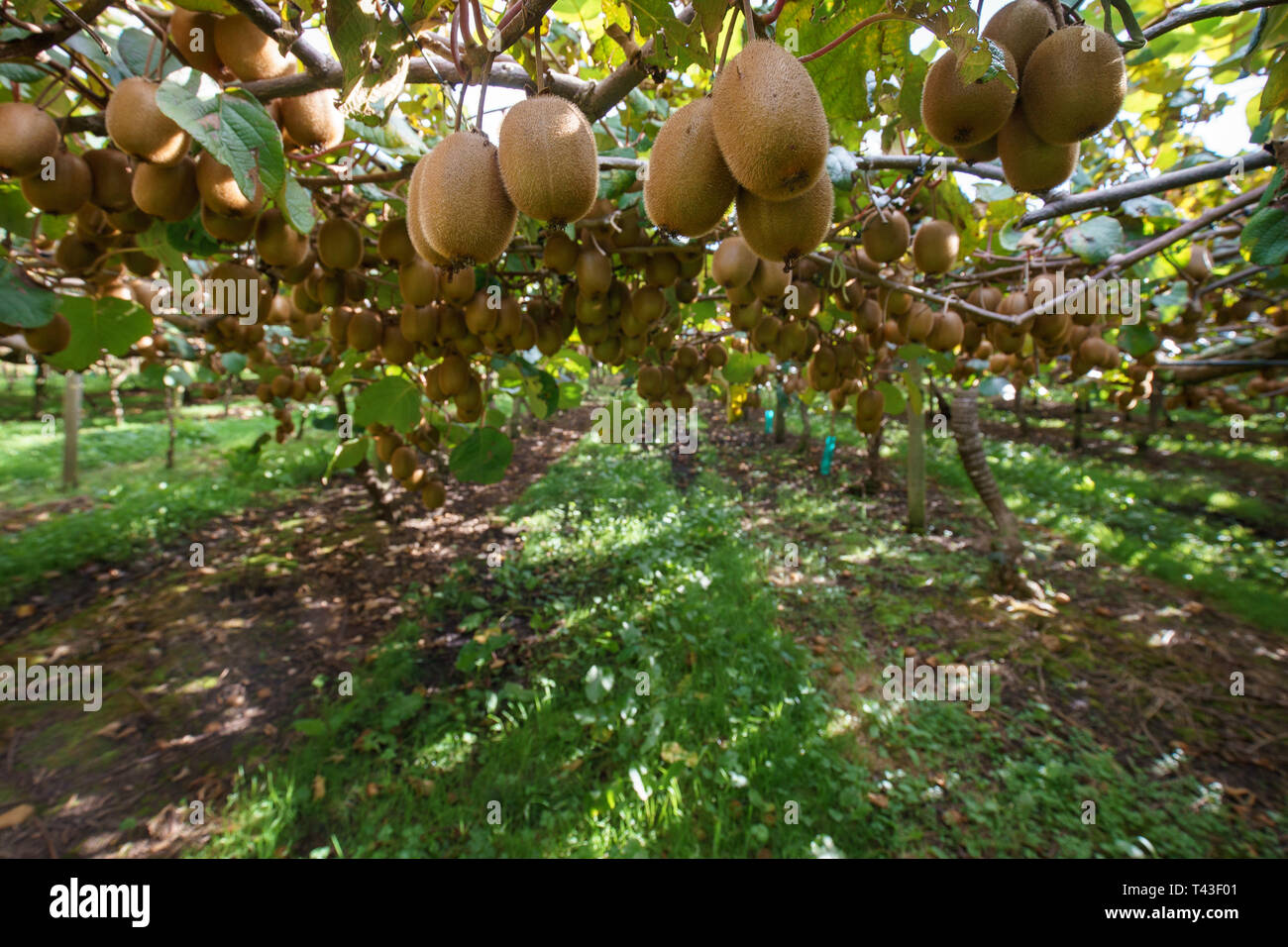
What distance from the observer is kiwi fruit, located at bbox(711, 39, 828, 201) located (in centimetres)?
71

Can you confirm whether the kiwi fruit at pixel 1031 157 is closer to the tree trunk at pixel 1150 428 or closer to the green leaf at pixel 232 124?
the green leaf at pixel 232 124

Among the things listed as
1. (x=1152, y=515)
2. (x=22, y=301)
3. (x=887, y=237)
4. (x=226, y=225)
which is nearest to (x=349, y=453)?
(x=22, y=301)

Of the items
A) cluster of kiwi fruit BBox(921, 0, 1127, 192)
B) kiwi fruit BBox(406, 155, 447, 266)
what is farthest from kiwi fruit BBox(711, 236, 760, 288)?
kiwi fruit BBox(406, 155, 447, 266)

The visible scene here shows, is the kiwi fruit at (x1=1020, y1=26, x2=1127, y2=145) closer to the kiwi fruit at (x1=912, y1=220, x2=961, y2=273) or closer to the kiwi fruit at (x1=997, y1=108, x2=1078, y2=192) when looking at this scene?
the kiwi fruit at (x1=997, y1=108, x2=1078, y2=192)

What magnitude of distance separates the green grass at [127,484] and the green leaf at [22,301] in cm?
473

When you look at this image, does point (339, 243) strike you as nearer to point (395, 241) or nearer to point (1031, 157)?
point (395, 241)

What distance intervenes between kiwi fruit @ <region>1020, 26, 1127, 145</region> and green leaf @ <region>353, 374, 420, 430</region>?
8.35 ft

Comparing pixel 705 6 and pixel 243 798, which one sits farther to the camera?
pixel 243 798

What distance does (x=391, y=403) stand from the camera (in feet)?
9.11

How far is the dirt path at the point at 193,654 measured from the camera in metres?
3.26
